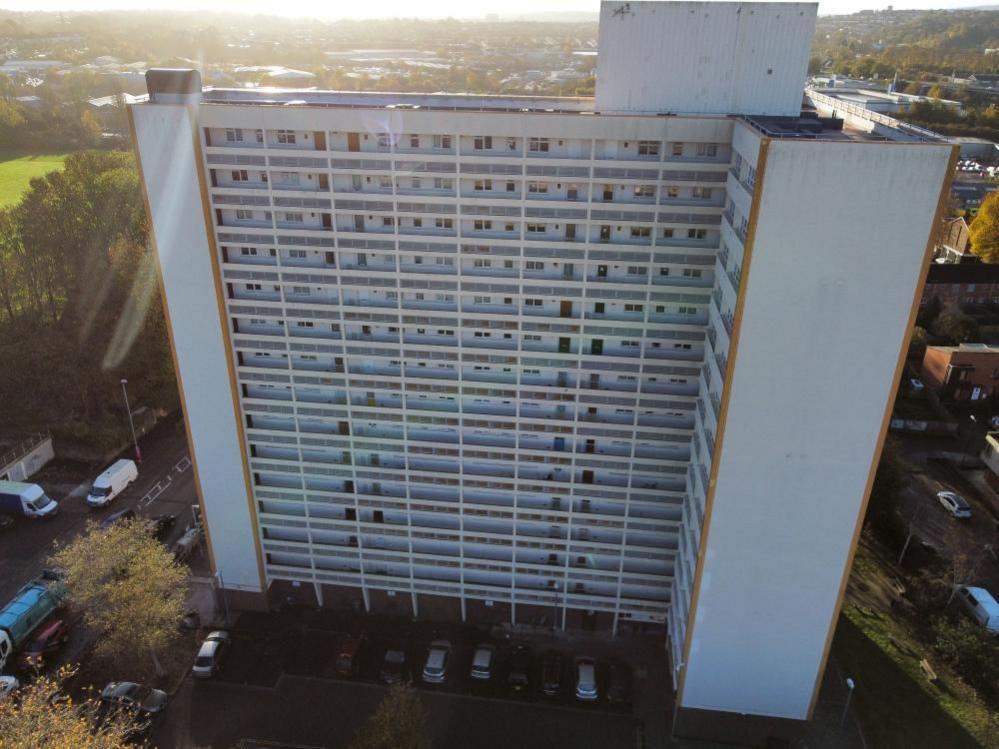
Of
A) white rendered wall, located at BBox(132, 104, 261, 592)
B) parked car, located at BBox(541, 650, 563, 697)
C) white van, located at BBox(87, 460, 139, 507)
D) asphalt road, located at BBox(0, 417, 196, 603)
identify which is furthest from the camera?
white van, located at BBox(87, 460, 139, 507)

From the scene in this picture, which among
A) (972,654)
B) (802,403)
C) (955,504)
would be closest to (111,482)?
(802,403)

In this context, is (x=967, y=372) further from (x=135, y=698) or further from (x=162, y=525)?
(x=135, y=698)

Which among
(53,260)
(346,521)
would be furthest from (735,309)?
(53,260)

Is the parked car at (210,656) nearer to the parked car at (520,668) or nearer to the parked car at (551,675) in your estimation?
the parked car at (520,668)

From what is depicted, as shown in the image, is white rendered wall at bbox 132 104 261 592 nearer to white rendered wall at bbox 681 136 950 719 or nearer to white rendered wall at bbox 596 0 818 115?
white rendered wall at bbox 596 0 818 115

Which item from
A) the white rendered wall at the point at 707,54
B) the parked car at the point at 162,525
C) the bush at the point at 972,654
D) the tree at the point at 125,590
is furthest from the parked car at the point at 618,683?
the parked car at the point at 162,525

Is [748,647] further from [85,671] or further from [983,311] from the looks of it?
[983,311]

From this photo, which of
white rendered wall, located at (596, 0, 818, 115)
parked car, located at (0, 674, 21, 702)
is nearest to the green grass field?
parked car, located at (0, 674, 21, 702)
